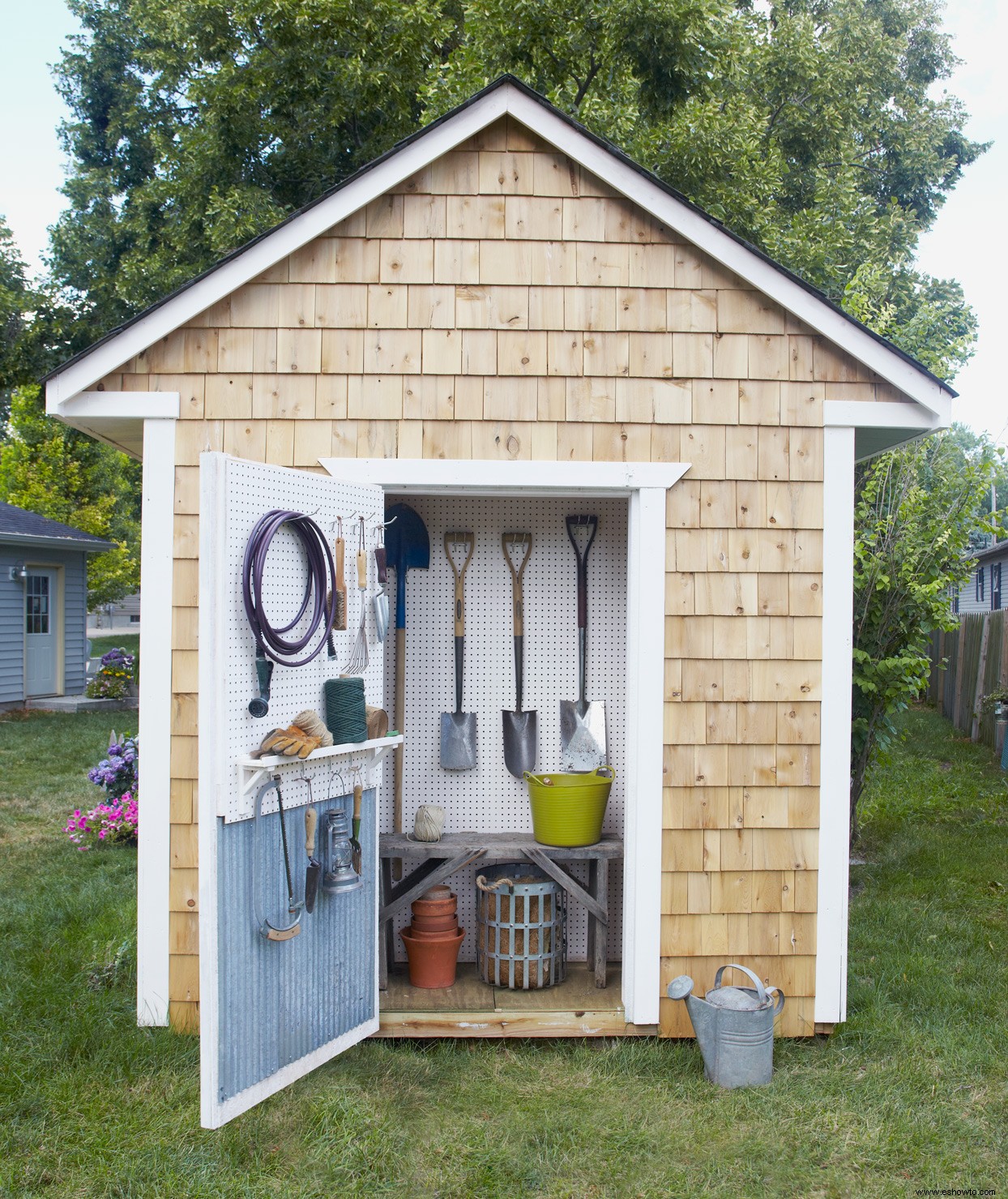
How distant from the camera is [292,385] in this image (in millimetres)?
3986

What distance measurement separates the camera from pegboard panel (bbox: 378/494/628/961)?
16.4ft

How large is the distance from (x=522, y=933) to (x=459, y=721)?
100cm

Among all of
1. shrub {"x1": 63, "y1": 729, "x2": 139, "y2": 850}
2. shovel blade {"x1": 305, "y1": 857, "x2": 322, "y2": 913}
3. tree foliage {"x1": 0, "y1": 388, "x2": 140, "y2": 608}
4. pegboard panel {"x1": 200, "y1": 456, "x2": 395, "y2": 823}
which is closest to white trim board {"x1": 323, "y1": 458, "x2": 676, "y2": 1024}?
pegboard panel {"x1": 200, "y1": 456, "x2": 395, "y2": 823}

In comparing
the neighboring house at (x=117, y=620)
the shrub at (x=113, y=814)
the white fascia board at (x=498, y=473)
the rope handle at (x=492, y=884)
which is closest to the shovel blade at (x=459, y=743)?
the rope handle at (x=492, y=884)

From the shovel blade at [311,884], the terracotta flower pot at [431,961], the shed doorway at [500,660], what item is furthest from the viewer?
the shed doorway at [500,660]

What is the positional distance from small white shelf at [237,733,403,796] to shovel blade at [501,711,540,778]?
3.81 ft

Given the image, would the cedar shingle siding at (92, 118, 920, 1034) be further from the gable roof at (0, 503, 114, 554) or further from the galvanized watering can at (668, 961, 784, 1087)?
the gable roof at (0, 503, 114, 554)

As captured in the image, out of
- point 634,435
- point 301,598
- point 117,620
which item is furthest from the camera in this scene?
point 117,620

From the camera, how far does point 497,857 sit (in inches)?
182

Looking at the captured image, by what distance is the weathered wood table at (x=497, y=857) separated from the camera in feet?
14.4

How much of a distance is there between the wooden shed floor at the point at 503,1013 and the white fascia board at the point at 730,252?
2.73 m

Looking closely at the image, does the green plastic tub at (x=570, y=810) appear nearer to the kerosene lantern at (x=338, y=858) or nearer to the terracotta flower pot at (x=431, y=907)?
the terracotta flower pot at (x=431, y=907)

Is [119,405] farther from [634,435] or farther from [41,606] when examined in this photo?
[41,606]

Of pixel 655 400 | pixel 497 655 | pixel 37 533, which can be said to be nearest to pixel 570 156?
pixel 655 400
